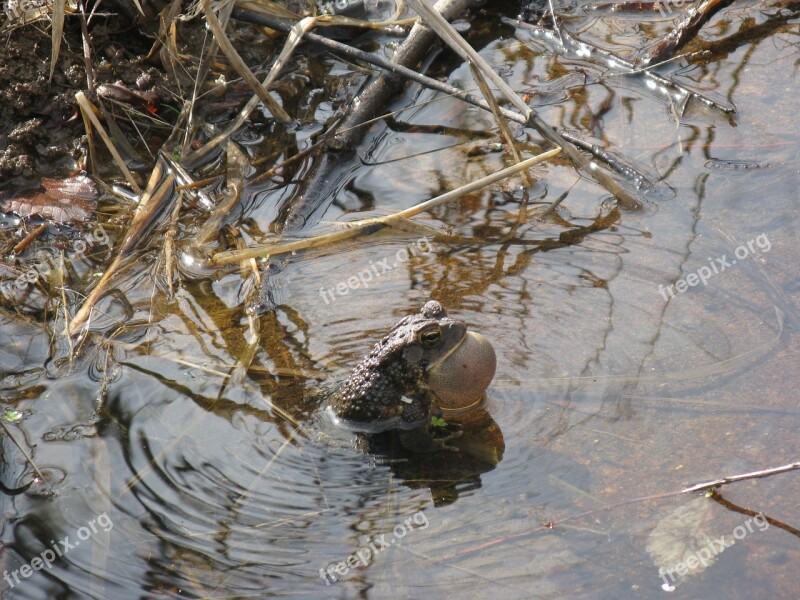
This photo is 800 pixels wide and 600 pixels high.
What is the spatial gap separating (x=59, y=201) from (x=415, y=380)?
10.4ft

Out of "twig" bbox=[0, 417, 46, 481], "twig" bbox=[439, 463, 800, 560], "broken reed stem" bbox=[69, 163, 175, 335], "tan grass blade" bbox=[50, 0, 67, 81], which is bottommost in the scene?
"twig" bbox=[439, 463, 800, 560]

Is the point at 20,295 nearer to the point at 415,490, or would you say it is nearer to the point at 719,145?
Answer: the point at 415,490

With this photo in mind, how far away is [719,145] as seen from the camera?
5586mm

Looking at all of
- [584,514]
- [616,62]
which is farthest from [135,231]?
[616,62]

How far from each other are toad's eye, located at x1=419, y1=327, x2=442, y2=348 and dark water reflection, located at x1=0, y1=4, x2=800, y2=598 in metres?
0.43

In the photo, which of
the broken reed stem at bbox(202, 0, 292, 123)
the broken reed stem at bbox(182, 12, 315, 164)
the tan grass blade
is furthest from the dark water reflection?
the tan grass blade

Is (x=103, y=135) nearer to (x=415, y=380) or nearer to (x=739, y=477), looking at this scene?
(x=415, y=380)

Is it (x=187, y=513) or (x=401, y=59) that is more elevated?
(x=401, y=59)

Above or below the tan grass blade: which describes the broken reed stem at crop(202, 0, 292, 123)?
below

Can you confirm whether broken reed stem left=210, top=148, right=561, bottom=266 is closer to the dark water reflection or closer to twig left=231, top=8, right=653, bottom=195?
the dark water reflection

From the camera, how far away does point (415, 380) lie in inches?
171

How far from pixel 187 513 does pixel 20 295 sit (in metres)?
2.26

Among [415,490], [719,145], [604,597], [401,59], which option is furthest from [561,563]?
[401,59]

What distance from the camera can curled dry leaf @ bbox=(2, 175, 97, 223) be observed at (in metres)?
5.92
